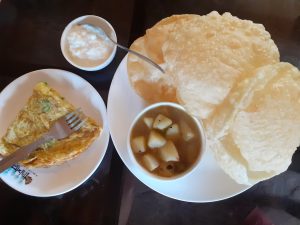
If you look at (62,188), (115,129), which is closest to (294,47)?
(115,129)

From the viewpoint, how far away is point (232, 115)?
779 millimetres

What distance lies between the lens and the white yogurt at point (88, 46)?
1.09 m

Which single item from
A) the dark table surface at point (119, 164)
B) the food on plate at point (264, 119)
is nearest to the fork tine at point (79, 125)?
the dark table surface at point (119, 164)

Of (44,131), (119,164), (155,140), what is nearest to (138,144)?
(155,140)

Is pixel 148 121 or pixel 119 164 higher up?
pixel 148 121

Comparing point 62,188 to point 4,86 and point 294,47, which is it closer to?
point 4,86

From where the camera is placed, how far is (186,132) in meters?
0.97

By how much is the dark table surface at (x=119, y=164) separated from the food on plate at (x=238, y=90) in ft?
0.80

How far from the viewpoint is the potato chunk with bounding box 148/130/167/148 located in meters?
0.95

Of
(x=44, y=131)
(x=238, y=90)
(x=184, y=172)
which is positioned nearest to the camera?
(x=238, y=90)

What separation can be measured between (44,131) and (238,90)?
1.84 ft

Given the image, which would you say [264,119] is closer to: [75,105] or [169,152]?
[169,152]

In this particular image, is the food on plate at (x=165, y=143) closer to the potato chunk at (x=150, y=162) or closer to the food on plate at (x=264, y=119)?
the potato chunk at (x=150, y=162)

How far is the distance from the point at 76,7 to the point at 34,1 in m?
0.14
